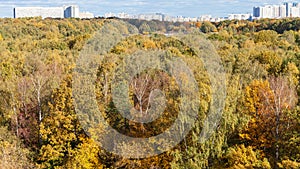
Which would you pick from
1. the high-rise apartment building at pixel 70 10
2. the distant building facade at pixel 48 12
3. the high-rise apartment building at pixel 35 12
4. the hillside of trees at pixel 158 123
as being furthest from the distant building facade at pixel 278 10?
the hillside of trees at pixel 158 123

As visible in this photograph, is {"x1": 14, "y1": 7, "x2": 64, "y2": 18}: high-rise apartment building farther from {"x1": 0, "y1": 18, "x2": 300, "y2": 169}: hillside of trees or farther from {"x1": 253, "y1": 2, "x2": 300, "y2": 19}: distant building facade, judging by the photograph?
{"x1": 0, "y1": 18, "x2": 300, "y2": 169}: hillside of trees

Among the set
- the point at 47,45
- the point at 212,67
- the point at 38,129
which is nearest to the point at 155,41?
the point at 47,45

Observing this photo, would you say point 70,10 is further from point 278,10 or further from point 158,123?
point 158,123

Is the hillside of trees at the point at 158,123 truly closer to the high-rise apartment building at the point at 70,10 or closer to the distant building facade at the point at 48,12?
the distant building facade at the point at 48,12

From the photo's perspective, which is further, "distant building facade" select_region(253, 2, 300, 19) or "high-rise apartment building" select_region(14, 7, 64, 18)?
"distant building facade" select_region(253, 2, 300, 19)

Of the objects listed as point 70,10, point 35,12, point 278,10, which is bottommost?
point 35,12

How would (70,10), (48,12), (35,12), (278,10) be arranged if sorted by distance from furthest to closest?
(278,10)
(70,10)
(48,12)
(35,12)

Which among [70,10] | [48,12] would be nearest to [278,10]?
[70,10]

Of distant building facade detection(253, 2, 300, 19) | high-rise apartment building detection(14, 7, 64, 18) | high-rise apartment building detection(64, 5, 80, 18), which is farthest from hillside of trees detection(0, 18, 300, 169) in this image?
distant building facade detection(253, 2, 300, 19)

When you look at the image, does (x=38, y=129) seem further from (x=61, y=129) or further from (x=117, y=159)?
(x=117, y=159)
